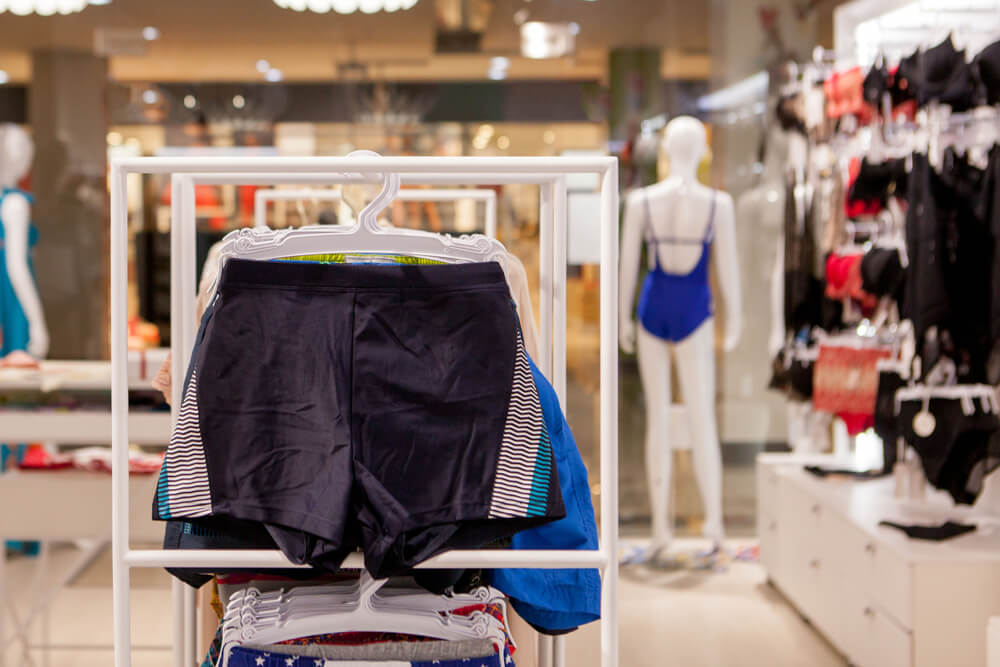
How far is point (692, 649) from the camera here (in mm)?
3693

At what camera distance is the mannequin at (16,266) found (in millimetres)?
5172

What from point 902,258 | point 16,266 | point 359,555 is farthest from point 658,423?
point 359,555

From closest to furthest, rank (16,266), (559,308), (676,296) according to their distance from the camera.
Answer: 1. (559,308)
2. (676,296)
3. (16,266)

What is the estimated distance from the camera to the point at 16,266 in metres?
5.17

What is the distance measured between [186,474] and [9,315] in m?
4.33

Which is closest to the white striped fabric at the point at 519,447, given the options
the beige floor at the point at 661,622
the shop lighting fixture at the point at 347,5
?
the beige floor at the point at 661,622

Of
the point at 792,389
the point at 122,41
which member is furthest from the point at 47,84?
the point at 792,389

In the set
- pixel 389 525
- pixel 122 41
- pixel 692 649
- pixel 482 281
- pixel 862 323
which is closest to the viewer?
pixel 389 525

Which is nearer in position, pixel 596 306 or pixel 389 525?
pixel 389 525

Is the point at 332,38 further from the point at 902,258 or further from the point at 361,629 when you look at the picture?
the point at 361,629

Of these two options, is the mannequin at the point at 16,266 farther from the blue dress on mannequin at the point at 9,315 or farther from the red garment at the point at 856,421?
the red garment at the point at 856,421

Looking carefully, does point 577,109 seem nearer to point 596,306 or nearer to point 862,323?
point 596,306

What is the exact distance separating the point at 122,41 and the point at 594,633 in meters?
4.19

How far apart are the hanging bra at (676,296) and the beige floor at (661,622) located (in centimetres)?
109
